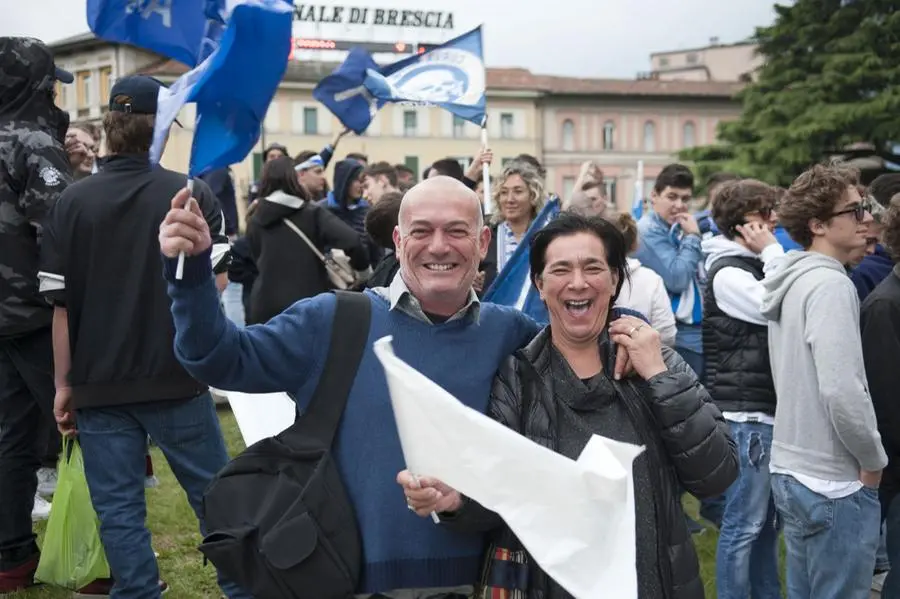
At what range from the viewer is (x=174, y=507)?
6.54 m

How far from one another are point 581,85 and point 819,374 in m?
65.7

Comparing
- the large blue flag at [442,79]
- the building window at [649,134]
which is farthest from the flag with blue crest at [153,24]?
the building window at [649,134]

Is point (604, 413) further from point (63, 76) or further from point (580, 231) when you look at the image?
point (63, 76)

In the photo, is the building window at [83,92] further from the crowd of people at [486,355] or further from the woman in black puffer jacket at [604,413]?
the woman in black puffer jacket at [604,413]

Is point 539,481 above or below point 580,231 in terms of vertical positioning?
below

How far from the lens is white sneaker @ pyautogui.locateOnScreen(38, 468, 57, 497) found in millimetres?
6605

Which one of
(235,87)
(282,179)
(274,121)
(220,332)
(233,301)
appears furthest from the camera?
(274,121)

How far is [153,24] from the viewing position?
391 cm

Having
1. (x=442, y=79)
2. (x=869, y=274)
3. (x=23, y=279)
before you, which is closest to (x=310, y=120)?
(x=442, y=79)

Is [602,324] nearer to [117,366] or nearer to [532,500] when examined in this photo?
[532,500]

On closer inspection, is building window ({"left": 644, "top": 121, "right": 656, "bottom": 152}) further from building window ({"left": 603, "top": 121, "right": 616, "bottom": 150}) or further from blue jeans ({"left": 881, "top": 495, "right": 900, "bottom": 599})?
blue jeans ({"left": 881, "top": 495, "right": 900, "bottom": 599})

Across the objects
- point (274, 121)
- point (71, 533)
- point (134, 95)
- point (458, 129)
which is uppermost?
point (274, 121)

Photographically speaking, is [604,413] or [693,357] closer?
[604,413]

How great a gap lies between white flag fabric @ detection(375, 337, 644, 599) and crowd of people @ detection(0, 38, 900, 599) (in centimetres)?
26
